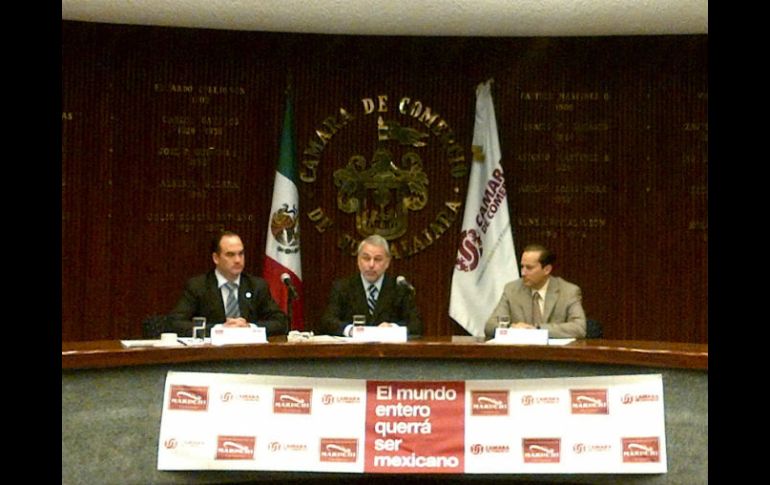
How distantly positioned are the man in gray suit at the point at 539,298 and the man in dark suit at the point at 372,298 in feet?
1.58

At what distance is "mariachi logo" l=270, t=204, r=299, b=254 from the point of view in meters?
6.85

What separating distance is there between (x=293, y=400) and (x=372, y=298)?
1.33 m

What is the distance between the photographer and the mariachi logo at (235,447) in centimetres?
427

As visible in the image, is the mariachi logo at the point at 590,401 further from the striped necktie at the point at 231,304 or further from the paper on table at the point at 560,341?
the striped necktie at the point at 231,304

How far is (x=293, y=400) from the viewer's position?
4.37 m

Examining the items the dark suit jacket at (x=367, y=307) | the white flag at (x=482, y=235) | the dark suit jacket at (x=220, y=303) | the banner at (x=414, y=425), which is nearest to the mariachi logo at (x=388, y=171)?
the white flag at (x=482, y=235)

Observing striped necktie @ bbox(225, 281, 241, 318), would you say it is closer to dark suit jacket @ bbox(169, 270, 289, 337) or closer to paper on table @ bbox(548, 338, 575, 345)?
dark suit jacket @ bbox(169, 270, 289, 337)

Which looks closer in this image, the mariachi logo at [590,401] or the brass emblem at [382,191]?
the mariachi logo at [590,401]

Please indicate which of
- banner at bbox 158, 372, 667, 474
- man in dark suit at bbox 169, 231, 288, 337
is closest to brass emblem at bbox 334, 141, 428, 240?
man in dark suit at bbox 169, 231, 288, 337

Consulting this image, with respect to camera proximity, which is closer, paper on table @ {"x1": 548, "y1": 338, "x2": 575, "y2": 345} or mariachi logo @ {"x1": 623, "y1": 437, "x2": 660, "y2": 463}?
mariachi logo @ {"x1": 623, "y1": 437, "x2": 660, "y2": 463}

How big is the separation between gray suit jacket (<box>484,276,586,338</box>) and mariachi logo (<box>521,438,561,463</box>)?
2.36 ft

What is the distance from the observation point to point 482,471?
4.32 m

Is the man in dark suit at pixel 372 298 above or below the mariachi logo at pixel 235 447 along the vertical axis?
above

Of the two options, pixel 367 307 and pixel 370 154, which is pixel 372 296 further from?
pixel 370 154
